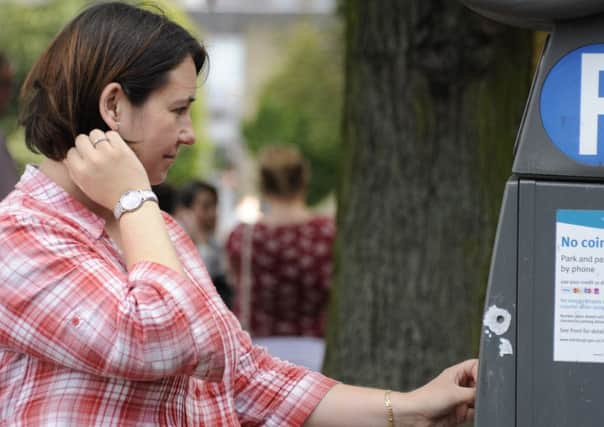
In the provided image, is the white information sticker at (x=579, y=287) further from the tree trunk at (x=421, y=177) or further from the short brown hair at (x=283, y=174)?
the short brown hair at (x=283, y=174)

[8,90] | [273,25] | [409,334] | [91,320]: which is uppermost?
[273,25]

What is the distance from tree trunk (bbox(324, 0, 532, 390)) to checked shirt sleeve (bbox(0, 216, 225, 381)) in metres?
2.34

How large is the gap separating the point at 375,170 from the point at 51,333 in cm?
249

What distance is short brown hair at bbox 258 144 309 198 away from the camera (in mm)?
5672

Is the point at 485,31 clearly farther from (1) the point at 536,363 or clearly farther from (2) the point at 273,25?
(2) the point at 273,25

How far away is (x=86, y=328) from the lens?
6.48 ft

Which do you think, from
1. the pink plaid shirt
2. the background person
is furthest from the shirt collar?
the background person

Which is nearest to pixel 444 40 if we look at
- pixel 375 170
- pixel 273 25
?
pixel 375 170

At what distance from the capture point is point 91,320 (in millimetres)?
1977

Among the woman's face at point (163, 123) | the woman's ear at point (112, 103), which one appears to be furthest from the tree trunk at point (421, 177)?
the woman's ear at point (112, 103)

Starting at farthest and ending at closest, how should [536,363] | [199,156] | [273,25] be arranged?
1. [273,25]
2. [199,156]
3. [536,363]

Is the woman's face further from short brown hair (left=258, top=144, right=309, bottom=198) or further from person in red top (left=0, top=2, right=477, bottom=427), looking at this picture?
short brown hair (left=258, top=144, right=309, bottom=198)

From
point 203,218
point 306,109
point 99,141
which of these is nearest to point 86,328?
point 99,141

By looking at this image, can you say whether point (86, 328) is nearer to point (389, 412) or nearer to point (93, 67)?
point (93, 67)
